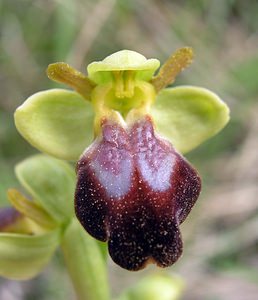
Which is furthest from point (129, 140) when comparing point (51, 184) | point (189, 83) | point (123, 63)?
point (189, 83)

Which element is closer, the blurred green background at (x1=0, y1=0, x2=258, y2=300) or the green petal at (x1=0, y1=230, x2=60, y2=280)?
the green petal at (x1=0, y1=230, x2=60, y2=280)

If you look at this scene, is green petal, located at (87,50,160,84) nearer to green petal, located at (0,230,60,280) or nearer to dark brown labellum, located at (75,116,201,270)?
dark brown labellum, located at (75,116,201,270)

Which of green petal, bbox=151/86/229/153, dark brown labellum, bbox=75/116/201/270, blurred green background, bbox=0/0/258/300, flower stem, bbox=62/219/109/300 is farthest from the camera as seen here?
blurred green background, bbox=0/0/258/300

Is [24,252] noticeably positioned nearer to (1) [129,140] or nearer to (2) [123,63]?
(1) [129,140]

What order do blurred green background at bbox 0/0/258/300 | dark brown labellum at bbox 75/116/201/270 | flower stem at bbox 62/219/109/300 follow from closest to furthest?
dark brown labellum at bbox 75/116/201/270 < flower stem at bbox 62/219/109/300 < blurred green background at bbox 0/0/258/300

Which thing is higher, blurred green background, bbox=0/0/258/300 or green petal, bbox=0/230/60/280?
green petal, bbox=0/230/60/280

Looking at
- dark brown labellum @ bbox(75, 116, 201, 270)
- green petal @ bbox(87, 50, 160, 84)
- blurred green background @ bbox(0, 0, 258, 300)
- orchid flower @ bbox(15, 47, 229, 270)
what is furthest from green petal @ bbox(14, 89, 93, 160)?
blurred green background @ bbox(0, 0, 258, 300)

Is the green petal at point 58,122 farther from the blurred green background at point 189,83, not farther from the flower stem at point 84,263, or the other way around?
the blurred green background at point 189,83
